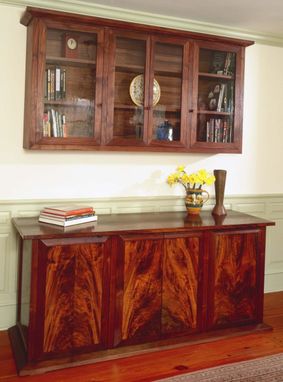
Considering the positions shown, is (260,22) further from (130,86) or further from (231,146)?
(130,86)

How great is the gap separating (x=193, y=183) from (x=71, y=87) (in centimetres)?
112

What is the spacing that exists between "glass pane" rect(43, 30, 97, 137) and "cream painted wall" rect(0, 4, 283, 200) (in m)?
0.27

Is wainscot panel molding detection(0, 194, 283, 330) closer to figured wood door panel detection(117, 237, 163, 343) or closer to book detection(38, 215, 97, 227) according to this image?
book detection(38, 215, 97, 227)

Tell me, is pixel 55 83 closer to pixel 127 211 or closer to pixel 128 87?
pixel 128 87

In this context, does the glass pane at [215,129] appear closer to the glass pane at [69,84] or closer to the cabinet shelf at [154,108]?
the cabinet shelf at [154,108]

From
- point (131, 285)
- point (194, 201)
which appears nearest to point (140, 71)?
point (194, 201)

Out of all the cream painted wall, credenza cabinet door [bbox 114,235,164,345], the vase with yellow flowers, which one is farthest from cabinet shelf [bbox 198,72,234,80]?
credenza cabinet door [bbox 114,235,164,345]


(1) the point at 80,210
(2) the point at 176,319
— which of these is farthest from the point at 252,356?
(1) the point at 80,210

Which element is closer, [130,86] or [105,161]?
[130,86]

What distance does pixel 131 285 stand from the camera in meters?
2.58

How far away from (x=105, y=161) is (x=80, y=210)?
0.57 m

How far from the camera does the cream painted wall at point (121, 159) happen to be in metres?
2.80

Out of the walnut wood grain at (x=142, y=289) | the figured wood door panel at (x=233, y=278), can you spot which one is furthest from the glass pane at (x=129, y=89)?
the figured wood door panel at (x=233, y=278)

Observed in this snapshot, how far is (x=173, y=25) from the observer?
10.5 ft
